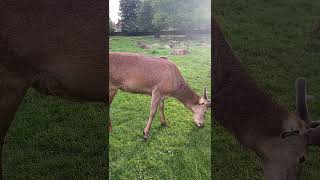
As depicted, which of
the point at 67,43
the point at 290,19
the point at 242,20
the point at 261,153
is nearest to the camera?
the point at 67,43

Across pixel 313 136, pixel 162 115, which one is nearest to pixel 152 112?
pixel 162 115

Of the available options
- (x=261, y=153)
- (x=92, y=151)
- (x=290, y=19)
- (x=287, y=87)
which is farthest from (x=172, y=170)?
(x=290, y=19)

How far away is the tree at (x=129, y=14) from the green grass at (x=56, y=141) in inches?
40.2

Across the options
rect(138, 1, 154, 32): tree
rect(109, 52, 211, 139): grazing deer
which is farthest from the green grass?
rect(138, 1, 154, 32): tree

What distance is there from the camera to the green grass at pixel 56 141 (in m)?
5.23

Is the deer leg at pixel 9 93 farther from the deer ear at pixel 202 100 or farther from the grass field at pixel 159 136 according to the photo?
the deer ear at pixel 202 100

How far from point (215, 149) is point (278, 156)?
1.30 meters

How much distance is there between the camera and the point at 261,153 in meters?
4.46

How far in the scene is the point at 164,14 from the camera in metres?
Result: 4.32

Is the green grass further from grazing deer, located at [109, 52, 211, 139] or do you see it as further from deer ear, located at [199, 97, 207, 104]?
deer ear, located at [199, 97, 207, 104]

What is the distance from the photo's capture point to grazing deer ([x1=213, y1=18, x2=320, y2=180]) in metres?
4.18

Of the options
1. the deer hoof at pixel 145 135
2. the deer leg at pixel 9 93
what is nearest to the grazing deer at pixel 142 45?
the deer hoof at pixel 145 135

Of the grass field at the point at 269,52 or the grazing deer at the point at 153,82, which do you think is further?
the grass field at the point at 269,52

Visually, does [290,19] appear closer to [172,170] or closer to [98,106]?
[98,106]
